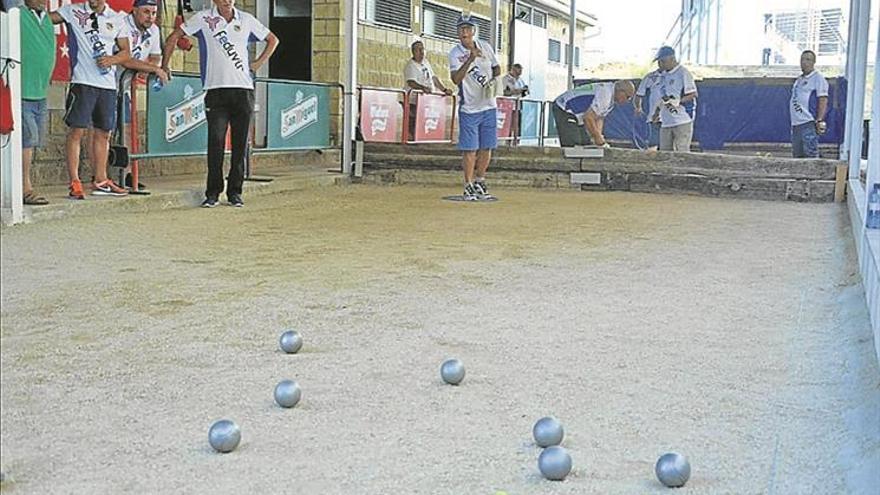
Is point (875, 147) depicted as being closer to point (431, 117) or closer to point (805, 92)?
point (805, 92)

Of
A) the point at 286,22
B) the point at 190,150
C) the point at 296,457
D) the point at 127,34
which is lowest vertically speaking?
the point at 296,457

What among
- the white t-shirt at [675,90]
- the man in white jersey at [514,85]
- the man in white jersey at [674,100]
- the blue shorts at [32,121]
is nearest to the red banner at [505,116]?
the man in white jersey at [514,85]

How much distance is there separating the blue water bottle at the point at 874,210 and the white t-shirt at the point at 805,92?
7.11m

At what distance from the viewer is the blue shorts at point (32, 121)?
6660mm

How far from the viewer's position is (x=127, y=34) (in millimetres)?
7184

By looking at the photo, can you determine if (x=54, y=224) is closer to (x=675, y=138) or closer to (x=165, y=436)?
(x=165, y=436)

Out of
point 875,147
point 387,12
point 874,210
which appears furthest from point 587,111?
point 874,210

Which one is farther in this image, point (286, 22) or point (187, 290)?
point (286, 22)

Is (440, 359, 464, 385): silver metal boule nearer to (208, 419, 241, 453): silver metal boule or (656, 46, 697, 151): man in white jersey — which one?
(208, 419, 241, 453): silver metal boule

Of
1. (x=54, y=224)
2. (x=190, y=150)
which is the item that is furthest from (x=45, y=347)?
(x=190, y=150)

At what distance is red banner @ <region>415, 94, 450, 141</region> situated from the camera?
1250cm

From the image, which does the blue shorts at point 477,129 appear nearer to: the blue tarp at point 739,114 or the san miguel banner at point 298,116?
the san miguel banner at point 298,116

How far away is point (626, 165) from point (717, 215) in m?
2.74

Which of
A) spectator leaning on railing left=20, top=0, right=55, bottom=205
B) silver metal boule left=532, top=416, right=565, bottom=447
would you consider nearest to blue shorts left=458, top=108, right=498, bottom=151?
spectator leaning on railing left=20, top=0, right=55, bottom=205
